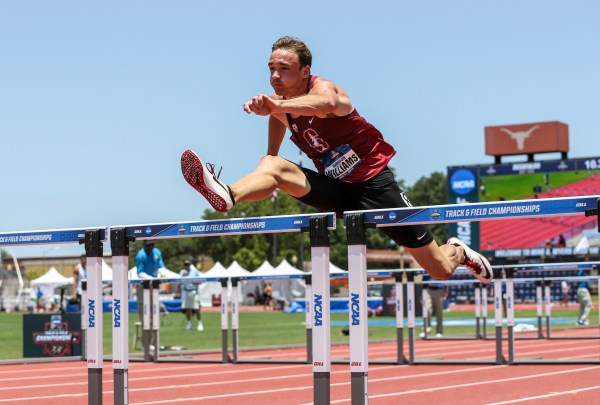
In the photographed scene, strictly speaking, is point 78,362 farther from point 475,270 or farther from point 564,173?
point 564,173

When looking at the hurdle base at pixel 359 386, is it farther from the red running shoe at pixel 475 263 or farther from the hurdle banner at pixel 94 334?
the red running shoe at pixel 475 263

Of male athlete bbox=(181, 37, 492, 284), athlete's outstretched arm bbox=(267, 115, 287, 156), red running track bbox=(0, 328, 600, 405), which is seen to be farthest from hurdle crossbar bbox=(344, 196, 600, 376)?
red running track bbox=(0, 328, 600, 405)

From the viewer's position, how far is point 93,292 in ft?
21.5

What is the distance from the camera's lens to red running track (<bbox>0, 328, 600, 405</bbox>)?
1008 cm

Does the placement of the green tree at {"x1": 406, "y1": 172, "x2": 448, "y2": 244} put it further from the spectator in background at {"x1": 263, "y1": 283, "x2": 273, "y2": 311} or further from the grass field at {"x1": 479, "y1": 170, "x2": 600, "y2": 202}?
the grass field at {"x1": 479, "y1": 170, "x2": 600, "y2": 202}

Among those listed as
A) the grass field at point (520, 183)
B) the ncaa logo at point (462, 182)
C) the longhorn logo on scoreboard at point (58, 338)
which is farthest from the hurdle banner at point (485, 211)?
the ncaa logo at point (462, 182)

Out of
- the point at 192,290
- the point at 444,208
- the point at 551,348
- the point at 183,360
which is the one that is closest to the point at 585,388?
the point at 444,208

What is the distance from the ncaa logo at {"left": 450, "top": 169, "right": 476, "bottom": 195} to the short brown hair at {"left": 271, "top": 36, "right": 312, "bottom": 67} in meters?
39.4

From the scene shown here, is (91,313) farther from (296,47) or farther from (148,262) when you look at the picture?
(148,262)

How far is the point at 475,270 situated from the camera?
789cm

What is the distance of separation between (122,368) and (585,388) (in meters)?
5.90

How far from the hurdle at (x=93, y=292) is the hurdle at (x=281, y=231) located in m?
0.06

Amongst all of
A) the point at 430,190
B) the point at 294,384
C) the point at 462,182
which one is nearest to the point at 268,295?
the point at 462,182

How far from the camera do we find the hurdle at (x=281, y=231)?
5750 millimetres
